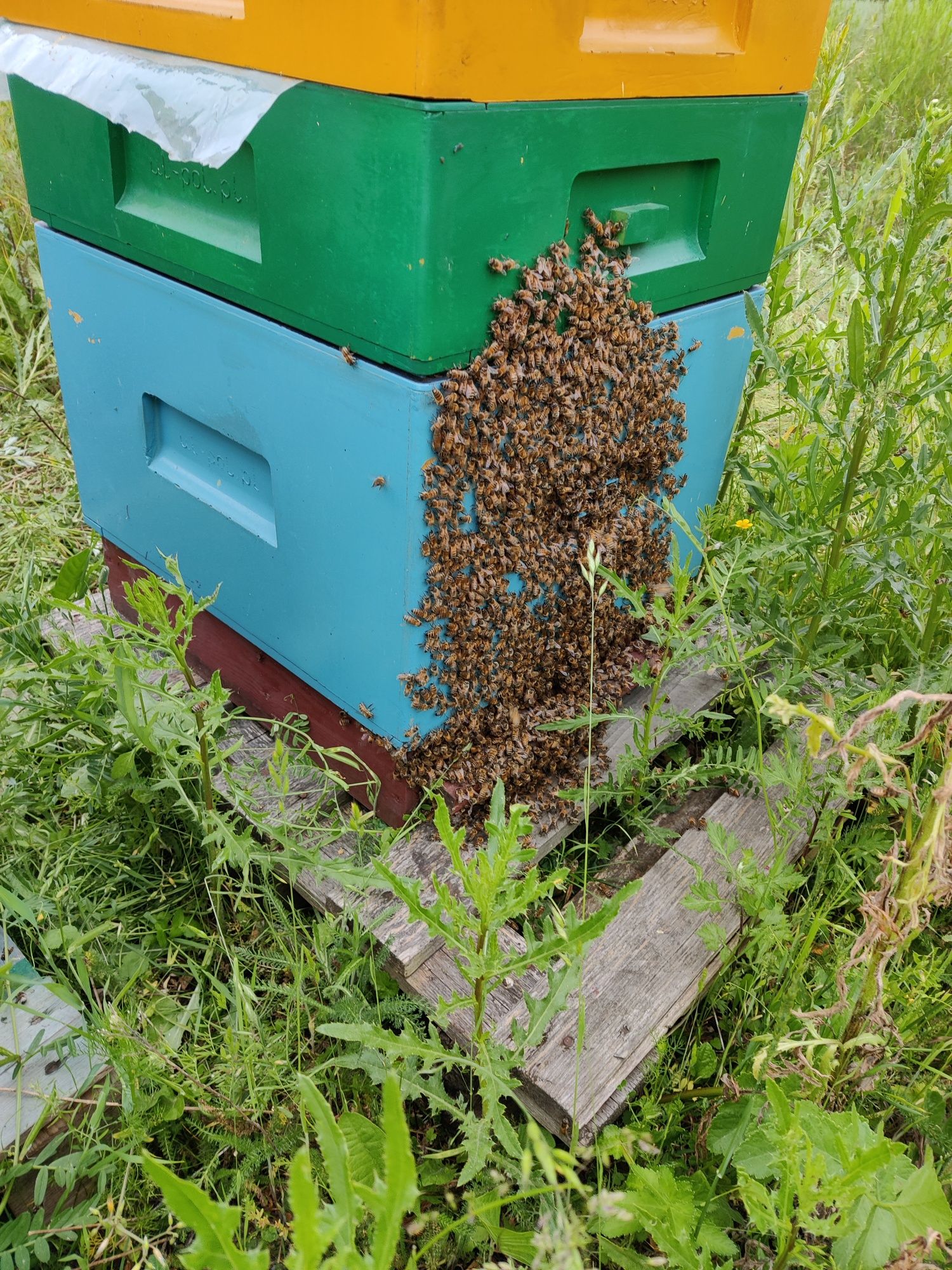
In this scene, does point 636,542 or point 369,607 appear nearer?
point 369,607

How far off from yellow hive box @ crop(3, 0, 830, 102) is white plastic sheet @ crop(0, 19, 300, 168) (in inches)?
0.9

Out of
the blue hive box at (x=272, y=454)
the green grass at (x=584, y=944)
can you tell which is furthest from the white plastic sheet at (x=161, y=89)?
the green grass at (x=584, y=944)

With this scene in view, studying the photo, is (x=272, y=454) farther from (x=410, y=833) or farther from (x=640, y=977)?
(x=640, y=977)

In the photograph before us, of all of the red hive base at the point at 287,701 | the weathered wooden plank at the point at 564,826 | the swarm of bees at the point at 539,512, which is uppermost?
the swarm of bees at the point at 539,512

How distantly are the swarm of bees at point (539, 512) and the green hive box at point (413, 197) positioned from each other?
7cm

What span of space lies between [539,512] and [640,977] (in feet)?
2.86

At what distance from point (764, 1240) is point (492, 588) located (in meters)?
1.13

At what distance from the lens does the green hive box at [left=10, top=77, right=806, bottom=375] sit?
4.14 ft

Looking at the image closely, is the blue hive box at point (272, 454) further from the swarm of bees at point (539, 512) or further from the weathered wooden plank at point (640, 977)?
the weathered wooden plank at point (640, 977)

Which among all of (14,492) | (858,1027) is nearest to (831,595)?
(858,1027)

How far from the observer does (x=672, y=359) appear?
1.83 metres

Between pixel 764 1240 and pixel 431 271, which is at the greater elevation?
pixel 431 271

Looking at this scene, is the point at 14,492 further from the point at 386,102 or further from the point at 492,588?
the point at 386,102

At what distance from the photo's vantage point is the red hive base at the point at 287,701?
6.00ft
